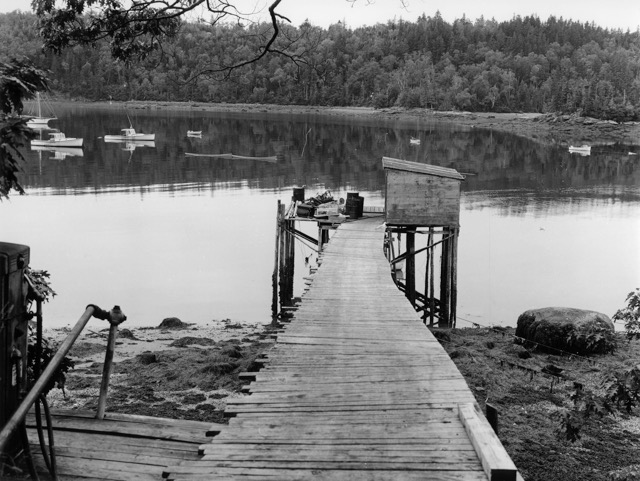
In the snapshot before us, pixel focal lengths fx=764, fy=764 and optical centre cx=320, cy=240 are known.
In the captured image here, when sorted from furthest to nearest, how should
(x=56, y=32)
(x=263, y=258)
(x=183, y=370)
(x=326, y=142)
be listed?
1. (x=326, y=142)
2. (x=263, y=258)
3. (x=183, y=370)
4. (x=56, y=32)

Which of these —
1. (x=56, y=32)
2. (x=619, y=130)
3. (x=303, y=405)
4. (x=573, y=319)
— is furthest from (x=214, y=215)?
(x=619, y=130)

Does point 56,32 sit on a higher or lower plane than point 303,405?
higher

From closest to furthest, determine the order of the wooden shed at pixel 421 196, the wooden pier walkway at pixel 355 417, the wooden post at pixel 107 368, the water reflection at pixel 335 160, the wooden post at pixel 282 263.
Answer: the wooden pier walkway at pixel 355 417 < the wooden post at pixel 107 368 < the wooden shed at pixel 421 196 < the wooden post at pixel 282 263 < the water reflection at pixel 335 160

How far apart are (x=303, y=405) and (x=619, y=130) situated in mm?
139472

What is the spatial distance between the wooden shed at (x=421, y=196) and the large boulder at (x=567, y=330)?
16.0 feet

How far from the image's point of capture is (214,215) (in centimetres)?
4488

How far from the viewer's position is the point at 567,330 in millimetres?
19641

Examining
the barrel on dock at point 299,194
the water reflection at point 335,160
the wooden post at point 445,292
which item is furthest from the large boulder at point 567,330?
the water reflection at point 335,160

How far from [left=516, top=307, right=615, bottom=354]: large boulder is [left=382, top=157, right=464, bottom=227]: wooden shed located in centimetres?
486

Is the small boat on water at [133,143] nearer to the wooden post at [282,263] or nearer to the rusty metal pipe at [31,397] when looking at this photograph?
the wooden post at [282,263]

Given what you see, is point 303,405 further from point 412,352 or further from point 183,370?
point 183,370

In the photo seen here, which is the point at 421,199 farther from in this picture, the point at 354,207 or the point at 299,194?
the point at 299,194

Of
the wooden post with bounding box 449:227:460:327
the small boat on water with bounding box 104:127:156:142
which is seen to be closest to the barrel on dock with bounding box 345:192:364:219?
the wooden post with bounding box 449:227:460:327

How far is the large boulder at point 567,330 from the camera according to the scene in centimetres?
1928
